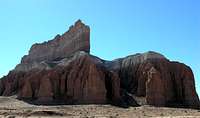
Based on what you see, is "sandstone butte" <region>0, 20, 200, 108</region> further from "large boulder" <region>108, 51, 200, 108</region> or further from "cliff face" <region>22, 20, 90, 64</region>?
"cliff face" <region>22, 20, 90, 64</region>

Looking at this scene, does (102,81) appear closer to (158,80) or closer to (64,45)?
(158,80)

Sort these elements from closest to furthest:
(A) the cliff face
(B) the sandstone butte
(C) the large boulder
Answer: (B) the sandstone butte → (C) the large boulder → (A) the cliff face

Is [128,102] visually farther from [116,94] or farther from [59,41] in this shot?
[59,41]

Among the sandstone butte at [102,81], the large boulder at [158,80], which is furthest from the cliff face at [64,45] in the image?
the large boulder at [158,80]

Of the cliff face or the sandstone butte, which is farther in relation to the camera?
the cliff face

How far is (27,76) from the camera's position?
12938cm

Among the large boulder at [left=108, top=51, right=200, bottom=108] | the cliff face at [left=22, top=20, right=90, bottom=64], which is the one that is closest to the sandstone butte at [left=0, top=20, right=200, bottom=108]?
the large boulder at [left=108, top=51, right=200, bottom=108]

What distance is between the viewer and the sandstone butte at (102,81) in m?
111

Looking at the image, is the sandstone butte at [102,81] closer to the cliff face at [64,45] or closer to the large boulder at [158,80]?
the large boulder at [158,80]

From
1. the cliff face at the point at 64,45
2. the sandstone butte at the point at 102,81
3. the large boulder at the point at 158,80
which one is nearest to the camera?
the sandstone butte at the point at 102,81

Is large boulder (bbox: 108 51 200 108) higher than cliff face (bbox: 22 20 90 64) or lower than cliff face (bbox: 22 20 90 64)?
lower

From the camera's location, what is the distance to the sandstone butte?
111 meters

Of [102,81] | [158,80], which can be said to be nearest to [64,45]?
[102,81]

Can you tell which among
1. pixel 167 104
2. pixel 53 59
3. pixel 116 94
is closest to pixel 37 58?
pixel 53 59
